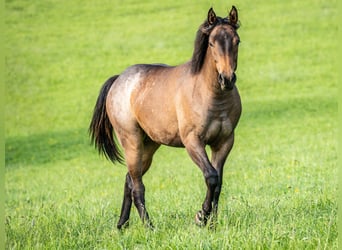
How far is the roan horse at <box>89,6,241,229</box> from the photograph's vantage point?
7281 millimetres

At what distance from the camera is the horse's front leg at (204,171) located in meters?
7.44

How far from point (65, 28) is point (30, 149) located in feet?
49.2

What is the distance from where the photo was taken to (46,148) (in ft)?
85.4

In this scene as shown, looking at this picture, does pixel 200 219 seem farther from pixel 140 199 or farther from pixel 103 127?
pixel 103 127

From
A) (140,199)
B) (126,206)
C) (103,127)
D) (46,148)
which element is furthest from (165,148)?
(140,199)

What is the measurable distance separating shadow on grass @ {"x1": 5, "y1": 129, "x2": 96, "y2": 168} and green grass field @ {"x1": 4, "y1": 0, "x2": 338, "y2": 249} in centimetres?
6

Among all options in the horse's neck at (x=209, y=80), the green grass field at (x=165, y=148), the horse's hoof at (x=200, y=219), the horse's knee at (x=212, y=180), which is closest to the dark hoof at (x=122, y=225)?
the green grass field at (x=165, y=148)

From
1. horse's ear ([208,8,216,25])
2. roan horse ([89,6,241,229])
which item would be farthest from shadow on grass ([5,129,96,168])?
horse's ear ([208,8,216,25])

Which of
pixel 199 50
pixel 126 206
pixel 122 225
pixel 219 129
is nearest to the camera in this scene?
pixel 219 129

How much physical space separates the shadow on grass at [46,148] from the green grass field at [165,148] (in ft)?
0.21

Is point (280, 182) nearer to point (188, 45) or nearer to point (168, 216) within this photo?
point (168, 216)

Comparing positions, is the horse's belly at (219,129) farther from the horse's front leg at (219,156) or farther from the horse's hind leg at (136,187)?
the horse's hind leg at (136,187)

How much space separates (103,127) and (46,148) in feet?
55.1

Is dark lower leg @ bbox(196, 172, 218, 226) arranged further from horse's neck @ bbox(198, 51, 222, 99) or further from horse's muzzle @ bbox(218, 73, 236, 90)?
horse's muzzle @ bbox(218, 73, 236, 90)
